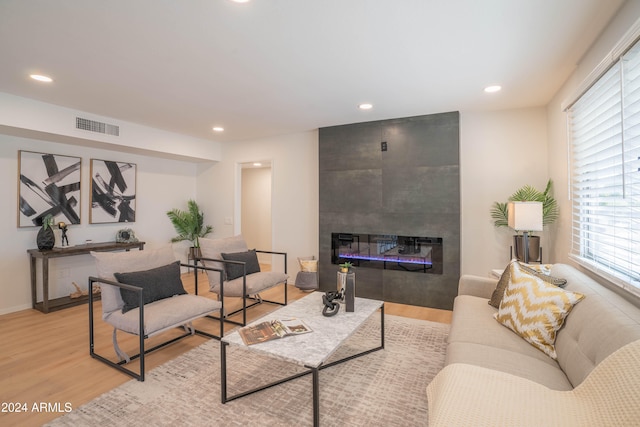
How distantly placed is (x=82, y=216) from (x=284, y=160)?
2999 mm

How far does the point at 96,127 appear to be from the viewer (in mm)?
3869

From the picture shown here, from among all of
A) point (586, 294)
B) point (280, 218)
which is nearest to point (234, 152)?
point (280, 218)

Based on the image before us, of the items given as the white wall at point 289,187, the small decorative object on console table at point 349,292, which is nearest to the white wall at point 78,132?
the white wall at point 289,187

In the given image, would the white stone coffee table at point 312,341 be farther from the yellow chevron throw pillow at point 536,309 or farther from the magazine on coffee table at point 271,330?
the yellow chevron throw pillow at point 536,309

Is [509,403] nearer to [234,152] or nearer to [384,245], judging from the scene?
[384,245]

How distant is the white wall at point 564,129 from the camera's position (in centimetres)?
203

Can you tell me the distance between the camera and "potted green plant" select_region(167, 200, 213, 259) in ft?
18.0

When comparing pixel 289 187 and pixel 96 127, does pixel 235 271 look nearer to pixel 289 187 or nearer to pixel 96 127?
pixel 289 187

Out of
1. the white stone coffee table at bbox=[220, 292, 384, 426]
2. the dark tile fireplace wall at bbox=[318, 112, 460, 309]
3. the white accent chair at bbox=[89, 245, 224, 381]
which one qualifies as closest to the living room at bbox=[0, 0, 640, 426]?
the dark tile fireplace wall at bbox=[318, 112, 460, 309]

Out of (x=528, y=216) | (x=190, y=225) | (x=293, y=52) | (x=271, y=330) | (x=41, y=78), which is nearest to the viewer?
(x=271, y=330)

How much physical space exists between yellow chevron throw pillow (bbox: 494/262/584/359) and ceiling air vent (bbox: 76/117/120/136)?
4.73 meters

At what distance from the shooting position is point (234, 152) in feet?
18.3

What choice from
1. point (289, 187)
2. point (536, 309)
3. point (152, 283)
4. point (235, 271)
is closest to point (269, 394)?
point (152, 283)

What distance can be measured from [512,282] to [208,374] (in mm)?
2313
